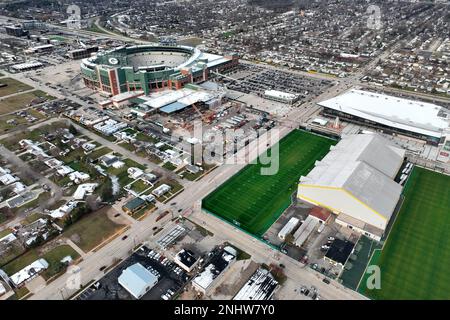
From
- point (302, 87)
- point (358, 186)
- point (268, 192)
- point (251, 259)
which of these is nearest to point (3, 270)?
point (251, 259)

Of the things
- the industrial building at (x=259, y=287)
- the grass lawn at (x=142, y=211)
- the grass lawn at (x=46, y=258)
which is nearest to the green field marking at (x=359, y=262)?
the industrial building at (x=259, y=287)

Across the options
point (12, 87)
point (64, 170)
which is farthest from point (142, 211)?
point (12, 87)

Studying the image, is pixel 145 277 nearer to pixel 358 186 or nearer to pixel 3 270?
pixel 3 270

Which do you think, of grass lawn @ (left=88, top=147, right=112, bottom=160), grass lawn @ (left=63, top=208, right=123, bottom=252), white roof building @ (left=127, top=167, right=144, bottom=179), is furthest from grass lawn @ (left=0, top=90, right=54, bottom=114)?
grass lawn @ (left=63, top=208, right=123, bottom=252)

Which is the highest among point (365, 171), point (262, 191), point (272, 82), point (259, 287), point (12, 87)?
point (272, 82)

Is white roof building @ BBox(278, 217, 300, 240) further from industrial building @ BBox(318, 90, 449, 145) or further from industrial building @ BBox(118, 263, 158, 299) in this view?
industrial building @ BBox(318, 90, 449, 145)

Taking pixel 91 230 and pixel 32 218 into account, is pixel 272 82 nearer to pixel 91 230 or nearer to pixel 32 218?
pixel 91 230

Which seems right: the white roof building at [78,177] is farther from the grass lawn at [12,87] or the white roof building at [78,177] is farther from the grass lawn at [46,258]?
the grass lawn at [12,87]
